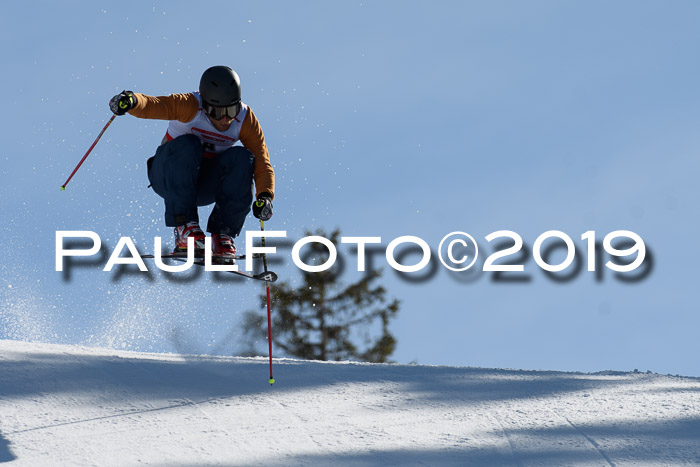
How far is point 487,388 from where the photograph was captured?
18.2 ft

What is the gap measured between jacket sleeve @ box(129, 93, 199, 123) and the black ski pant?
171mm

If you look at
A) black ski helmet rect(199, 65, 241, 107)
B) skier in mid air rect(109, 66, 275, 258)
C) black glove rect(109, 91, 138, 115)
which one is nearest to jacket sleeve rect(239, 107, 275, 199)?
skier in mid air rect(109, 66, 275, 258)

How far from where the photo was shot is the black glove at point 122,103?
570 centimetres

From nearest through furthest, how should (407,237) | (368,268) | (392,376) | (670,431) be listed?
1. (670,431)
2. (392,376)
3. (407,237)
4. (368,268)

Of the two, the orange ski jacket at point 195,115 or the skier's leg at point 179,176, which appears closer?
the orange ski jacket at point 195,115

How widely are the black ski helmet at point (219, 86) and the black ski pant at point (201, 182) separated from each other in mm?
344

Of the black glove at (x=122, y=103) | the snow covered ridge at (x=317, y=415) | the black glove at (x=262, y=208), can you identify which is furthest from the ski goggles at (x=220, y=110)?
the snow covered ridge at (x=317, y=415)

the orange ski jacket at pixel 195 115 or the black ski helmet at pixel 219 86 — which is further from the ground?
the black ski helmet at pixel 219 86

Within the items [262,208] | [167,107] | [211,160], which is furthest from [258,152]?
[167,107]

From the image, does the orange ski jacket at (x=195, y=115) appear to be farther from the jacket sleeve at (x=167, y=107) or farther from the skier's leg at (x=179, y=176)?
the skier's leg at (x=179, y=176)

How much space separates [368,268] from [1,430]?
17576mm

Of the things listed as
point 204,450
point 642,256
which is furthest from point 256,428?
point 642,256

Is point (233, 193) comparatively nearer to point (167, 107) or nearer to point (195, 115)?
point (195, 115)

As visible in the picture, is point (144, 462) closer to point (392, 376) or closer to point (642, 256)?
point (392, 376)
